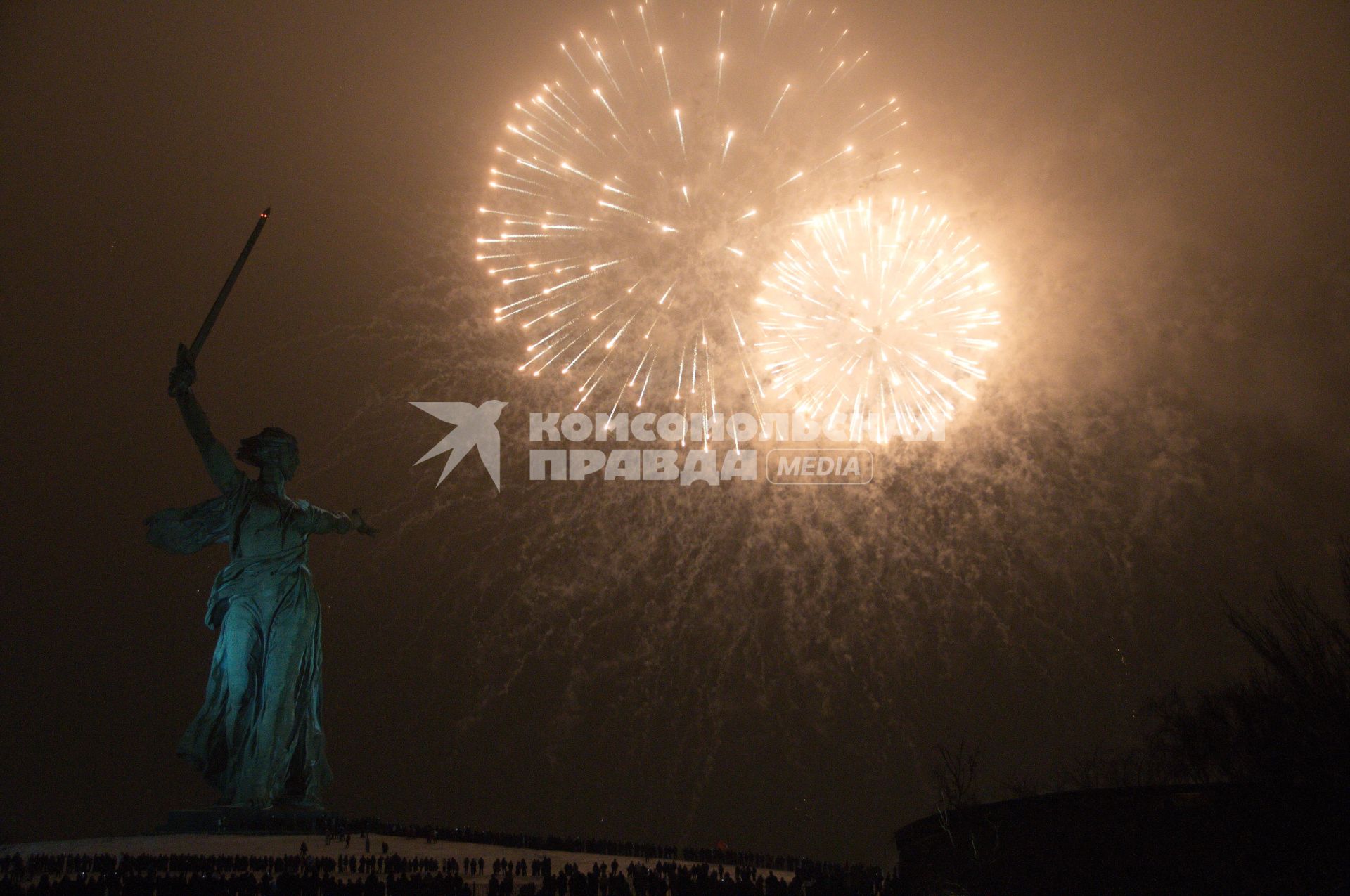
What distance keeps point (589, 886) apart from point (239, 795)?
8131mm

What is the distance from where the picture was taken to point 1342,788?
1554 centimetres

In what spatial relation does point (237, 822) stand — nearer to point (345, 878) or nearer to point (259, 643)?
point (259, 643)

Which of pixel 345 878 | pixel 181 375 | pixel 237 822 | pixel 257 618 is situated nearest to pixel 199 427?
pixel 181 375

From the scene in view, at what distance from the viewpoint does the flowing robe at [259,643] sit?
1964 centimetres

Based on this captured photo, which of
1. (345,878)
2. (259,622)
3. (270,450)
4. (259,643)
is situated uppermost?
(270,450)

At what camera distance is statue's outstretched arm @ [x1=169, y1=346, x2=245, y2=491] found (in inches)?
742

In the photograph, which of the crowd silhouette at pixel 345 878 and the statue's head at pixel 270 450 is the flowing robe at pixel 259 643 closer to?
the statue's head at pixel 270 450

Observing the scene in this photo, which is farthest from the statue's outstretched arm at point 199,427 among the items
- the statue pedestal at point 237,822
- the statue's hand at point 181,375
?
the statue pedestal at point 237,822

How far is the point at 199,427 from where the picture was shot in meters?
19.4

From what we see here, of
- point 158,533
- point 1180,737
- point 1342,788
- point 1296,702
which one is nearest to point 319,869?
point 158,533

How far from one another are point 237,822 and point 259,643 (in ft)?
12.0

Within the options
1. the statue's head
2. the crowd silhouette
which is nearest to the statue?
the statue's head

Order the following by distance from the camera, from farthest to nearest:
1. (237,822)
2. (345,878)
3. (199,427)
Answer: (199,427) < (237,822) < (345,878)

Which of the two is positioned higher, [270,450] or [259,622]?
[270,450]
